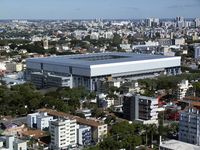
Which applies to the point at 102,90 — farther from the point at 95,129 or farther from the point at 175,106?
the point at 95,129

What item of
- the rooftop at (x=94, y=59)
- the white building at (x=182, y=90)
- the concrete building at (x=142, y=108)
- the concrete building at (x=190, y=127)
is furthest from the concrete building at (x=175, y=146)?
the rooftop at (x=94, y=59)

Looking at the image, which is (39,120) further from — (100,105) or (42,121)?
(100,105)

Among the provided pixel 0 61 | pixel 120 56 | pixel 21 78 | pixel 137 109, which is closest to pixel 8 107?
pixel 137 109

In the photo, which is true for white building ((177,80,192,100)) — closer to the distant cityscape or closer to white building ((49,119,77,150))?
the distant cityscape

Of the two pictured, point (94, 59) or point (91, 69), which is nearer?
point (91, 69)

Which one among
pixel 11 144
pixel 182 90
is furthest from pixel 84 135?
pixel 182 90

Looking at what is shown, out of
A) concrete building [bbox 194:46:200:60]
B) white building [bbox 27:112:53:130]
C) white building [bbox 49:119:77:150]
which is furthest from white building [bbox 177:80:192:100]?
concrete building [bbox 194:46:200:60]
